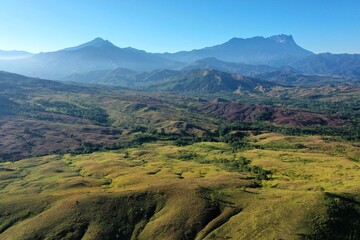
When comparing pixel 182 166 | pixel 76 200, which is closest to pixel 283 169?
pixel 182 166

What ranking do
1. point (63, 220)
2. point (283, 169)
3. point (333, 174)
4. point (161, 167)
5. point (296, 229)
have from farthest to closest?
point (161, 167), point (283, 169), point (333, 174), point (63, 220), point (296, 229)

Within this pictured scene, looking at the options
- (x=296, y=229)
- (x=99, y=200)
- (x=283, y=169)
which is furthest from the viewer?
(x=283, y=169)

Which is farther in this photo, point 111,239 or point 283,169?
point 283,169

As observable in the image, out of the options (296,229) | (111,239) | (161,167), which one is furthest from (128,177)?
(296,229)

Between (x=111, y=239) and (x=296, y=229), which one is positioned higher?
(x=296, y=229)

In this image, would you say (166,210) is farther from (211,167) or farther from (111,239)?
(211,167)

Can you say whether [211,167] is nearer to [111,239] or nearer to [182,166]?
[182,166]
